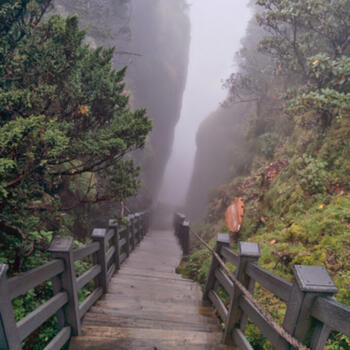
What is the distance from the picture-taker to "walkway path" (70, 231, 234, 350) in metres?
3.09

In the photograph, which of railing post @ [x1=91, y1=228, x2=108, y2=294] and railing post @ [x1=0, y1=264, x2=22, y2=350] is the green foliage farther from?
railing post @ [x1=0, y1=264, x2=22, y2=350]

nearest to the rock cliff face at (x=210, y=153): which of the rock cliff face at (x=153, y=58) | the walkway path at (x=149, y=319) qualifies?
the rock cliff face at (x=153, y=58)

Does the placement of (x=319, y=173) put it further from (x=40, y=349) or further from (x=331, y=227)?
(x=40, y=349)

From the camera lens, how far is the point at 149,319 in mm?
3748

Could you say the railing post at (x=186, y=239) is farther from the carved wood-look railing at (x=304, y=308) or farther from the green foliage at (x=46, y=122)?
the carved wood-look railing at (x=304, y=308)

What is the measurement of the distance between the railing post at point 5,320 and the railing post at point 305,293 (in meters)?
2.24

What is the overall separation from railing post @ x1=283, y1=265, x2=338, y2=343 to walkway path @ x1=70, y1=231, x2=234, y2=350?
5.35ft

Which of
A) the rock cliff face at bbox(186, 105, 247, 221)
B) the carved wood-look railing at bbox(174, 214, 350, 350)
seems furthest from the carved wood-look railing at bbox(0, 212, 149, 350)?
the rock cliff face at bbox(186, 105, 247, 221)

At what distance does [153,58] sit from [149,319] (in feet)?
107

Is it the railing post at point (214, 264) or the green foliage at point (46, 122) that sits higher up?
the green foliage at point (46, 122)

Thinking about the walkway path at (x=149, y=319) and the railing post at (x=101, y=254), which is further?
the railing post at (x=101, y=254)

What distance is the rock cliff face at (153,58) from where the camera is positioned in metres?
23.6

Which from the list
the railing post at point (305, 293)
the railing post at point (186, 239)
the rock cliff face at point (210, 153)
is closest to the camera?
the railing post at point (305, 293)

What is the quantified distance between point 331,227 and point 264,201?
3393 millimetres
